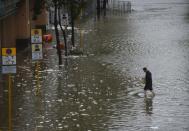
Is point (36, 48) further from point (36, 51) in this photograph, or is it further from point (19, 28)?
point (19, 28)

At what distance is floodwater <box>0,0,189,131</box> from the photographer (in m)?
22.3

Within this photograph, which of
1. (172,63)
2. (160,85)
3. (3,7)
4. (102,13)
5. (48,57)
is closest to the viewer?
(160,85)

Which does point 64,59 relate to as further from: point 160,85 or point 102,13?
point 102,13

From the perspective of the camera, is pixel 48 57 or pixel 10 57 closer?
pixel 10 57

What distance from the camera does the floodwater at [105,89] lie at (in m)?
22.3

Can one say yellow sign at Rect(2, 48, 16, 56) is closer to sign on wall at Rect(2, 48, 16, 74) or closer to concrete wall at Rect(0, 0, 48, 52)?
sign on wall at Rect(2, 48, 16, 74)

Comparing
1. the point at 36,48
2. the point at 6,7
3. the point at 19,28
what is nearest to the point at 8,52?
the point at 36,48

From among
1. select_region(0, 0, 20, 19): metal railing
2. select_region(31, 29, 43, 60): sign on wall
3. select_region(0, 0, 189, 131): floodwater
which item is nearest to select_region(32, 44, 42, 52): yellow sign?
select_region(31, 29, 43, 60): sign on wall

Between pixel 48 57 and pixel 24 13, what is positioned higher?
pixel 24 13

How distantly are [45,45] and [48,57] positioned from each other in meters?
6.83

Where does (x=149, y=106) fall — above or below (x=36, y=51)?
below

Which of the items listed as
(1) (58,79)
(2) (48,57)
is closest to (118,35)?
(2) (48,57)

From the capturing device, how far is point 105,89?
29.0 metres

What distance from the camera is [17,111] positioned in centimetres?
2422
